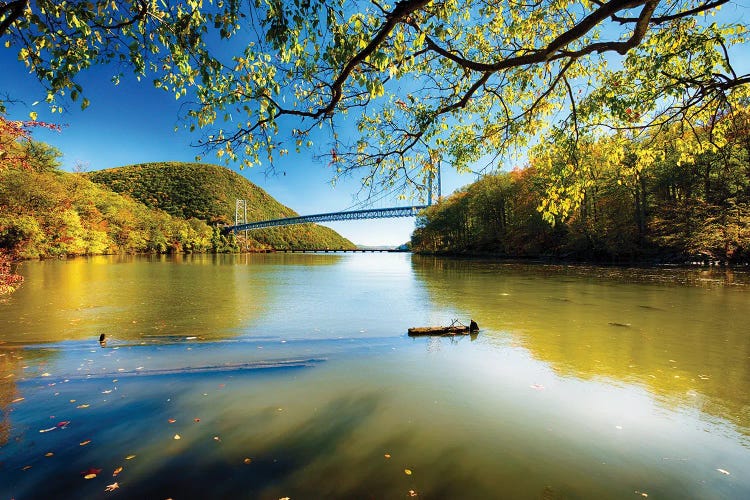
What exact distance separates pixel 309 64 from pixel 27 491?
4.53 meters

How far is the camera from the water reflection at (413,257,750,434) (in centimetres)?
467

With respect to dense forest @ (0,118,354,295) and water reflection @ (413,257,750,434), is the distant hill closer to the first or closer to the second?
dense forest @ (0,118,354,295)

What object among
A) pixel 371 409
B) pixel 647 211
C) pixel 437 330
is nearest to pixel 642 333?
pixel 437 330

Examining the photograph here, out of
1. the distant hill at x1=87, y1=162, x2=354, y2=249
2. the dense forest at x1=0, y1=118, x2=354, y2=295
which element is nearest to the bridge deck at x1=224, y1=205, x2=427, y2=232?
the dense forest at x1=0, y1=118, x2=354, y2=295

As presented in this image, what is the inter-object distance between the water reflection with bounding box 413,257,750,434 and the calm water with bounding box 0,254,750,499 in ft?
0.16

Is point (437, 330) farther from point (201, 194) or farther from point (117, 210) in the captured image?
point (201, 194)

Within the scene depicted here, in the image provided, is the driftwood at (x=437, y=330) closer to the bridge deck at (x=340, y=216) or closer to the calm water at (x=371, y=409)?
the calm water at (x=371, y=409)

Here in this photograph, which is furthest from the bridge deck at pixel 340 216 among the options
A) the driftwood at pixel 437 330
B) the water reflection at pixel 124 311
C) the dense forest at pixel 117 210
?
the driftwood at pixel 437 330

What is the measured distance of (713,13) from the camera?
502cm

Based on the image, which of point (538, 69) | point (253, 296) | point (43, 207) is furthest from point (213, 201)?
point (538, 69)

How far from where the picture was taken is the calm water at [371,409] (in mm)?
2672

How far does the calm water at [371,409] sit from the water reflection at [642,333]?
0.05 meters

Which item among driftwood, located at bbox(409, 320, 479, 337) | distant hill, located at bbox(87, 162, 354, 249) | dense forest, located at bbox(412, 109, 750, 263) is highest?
distant hill, located at bbox(87, 162, 354, 249)

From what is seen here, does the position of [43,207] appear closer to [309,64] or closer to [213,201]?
[309,64]
